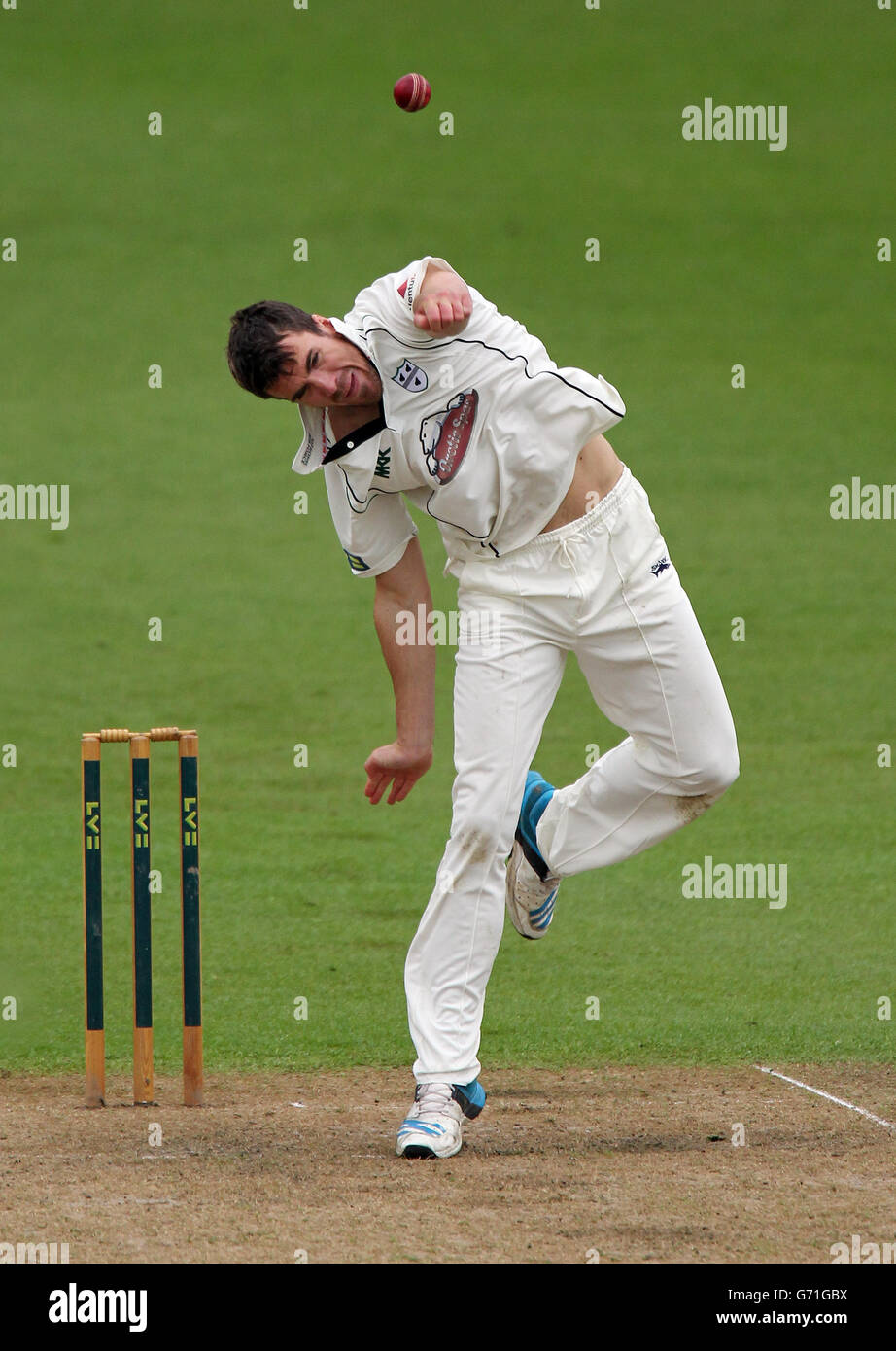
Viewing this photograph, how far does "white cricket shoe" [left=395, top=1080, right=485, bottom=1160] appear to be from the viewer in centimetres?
448

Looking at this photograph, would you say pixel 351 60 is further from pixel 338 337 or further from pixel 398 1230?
pixel 398 1230

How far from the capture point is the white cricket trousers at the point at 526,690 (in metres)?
4.56

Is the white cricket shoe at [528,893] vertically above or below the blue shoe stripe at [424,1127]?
above

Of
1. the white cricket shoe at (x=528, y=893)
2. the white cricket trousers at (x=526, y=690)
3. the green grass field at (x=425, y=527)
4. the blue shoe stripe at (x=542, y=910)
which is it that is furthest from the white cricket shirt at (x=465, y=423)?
the green grass field at (x=425, y=527)

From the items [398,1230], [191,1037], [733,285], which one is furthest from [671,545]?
[398,1230]

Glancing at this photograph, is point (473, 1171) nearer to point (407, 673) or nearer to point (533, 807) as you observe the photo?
point (533, 807)

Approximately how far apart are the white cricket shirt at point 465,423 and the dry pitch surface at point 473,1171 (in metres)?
1.60

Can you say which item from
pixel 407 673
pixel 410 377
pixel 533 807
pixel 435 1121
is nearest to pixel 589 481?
pixel 410 377

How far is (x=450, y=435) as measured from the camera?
14.9ft

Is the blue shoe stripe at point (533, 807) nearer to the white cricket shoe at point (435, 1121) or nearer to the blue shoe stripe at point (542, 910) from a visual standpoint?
the blue shoe stripe at point (542, 910)

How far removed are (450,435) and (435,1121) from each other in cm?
175

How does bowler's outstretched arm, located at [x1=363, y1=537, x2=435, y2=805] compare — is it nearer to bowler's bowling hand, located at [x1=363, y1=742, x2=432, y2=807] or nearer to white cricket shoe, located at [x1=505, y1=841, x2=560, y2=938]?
bowler's bowling hand, located at [x1=363, y1=742, x2=432, y2=807]

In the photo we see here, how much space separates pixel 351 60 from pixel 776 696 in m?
12.7

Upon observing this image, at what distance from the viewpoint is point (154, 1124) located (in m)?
4.84
